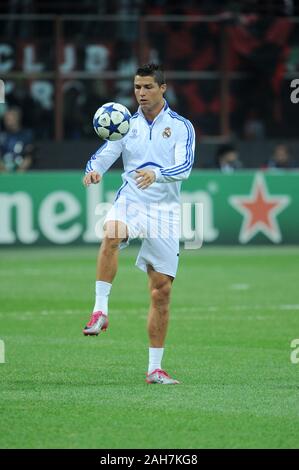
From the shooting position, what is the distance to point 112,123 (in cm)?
955

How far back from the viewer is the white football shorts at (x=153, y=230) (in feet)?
31.5

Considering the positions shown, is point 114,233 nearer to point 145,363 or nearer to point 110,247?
point 110,247

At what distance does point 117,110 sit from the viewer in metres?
9.63

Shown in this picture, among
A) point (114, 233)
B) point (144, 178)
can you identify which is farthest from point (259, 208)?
point (144, 178)

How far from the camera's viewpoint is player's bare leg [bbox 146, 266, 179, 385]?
31.5 feet

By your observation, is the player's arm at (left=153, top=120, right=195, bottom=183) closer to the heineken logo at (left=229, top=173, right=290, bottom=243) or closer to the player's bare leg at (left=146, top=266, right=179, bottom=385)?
the player's bare leg at (left=146, top=266, right=179, bottom=385)

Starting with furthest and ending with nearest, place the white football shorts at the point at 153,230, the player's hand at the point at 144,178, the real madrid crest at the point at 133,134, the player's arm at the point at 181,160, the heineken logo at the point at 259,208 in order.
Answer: the heineken logo at the point at 259,208 < the real madrid crest at the point at 133,134 < the white football shorts at the point at 153,230 < the player's arm at the point at 181,160 < the player's hand at the point at 144,178

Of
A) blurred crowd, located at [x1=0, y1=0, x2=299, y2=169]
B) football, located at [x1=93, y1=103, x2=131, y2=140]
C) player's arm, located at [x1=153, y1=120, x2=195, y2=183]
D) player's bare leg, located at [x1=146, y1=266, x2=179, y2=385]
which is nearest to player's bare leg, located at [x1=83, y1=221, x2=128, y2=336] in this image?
player's bare leg, located at [x1=146, y1=266, x2=179, y2=385]

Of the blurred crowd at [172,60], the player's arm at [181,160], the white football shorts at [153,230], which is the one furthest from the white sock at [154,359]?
the blurred crowd at [172,60]

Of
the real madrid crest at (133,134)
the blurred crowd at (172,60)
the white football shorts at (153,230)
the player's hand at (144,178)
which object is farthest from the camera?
the blurred crowd at (172,60)

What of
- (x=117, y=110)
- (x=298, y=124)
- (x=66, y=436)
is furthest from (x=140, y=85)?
(x=298, y=124)

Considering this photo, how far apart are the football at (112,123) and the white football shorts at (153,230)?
529mm

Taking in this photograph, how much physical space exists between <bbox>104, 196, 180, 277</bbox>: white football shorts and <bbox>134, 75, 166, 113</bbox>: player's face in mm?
784

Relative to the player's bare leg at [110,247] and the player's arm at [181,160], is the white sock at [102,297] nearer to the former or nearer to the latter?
the player's bare leg at [110,247]
